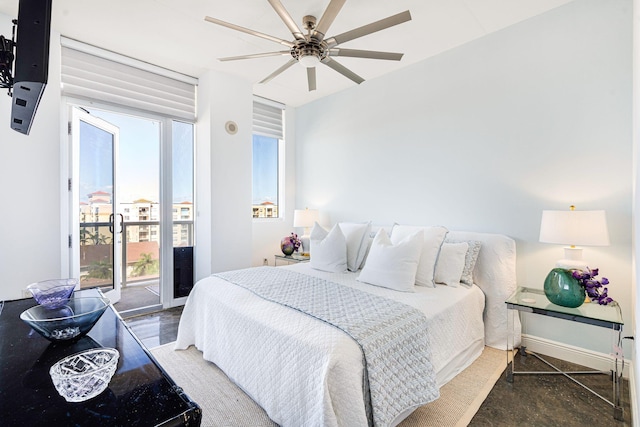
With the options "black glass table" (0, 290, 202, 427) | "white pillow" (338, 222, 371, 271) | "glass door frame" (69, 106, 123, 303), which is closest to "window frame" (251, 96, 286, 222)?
"glass door frame" (69, 106, 123, 303)

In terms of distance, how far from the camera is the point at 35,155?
2.70 metres

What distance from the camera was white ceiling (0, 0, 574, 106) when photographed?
2.42 metres

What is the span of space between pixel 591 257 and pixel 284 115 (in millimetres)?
4008

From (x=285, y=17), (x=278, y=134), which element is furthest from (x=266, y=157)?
(x=285, y=17)

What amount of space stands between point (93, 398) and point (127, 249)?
3887mm

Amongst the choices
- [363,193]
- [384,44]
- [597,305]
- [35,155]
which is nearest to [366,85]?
[384,44]

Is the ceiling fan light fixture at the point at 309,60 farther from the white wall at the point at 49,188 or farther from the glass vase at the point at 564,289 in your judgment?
the glass vase at the point at 564,289

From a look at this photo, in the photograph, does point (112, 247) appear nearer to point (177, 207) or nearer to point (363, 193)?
point (177, 207)

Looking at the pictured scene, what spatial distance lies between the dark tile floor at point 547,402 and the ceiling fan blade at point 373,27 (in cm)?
236

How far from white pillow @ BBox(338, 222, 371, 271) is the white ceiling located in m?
1.80

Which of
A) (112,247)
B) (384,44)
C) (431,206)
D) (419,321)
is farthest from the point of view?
(112,247)

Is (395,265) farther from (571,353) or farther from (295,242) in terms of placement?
(295,242)

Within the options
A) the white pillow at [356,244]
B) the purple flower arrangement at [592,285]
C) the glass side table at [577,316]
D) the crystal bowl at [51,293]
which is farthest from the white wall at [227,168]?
the purple flower arrangement at [592,285]

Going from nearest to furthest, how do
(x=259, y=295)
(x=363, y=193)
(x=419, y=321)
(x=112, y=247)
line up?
(x=419, y=321) → (x=259, y=295) → (x=112, y=247) → (x=363, y=193)
